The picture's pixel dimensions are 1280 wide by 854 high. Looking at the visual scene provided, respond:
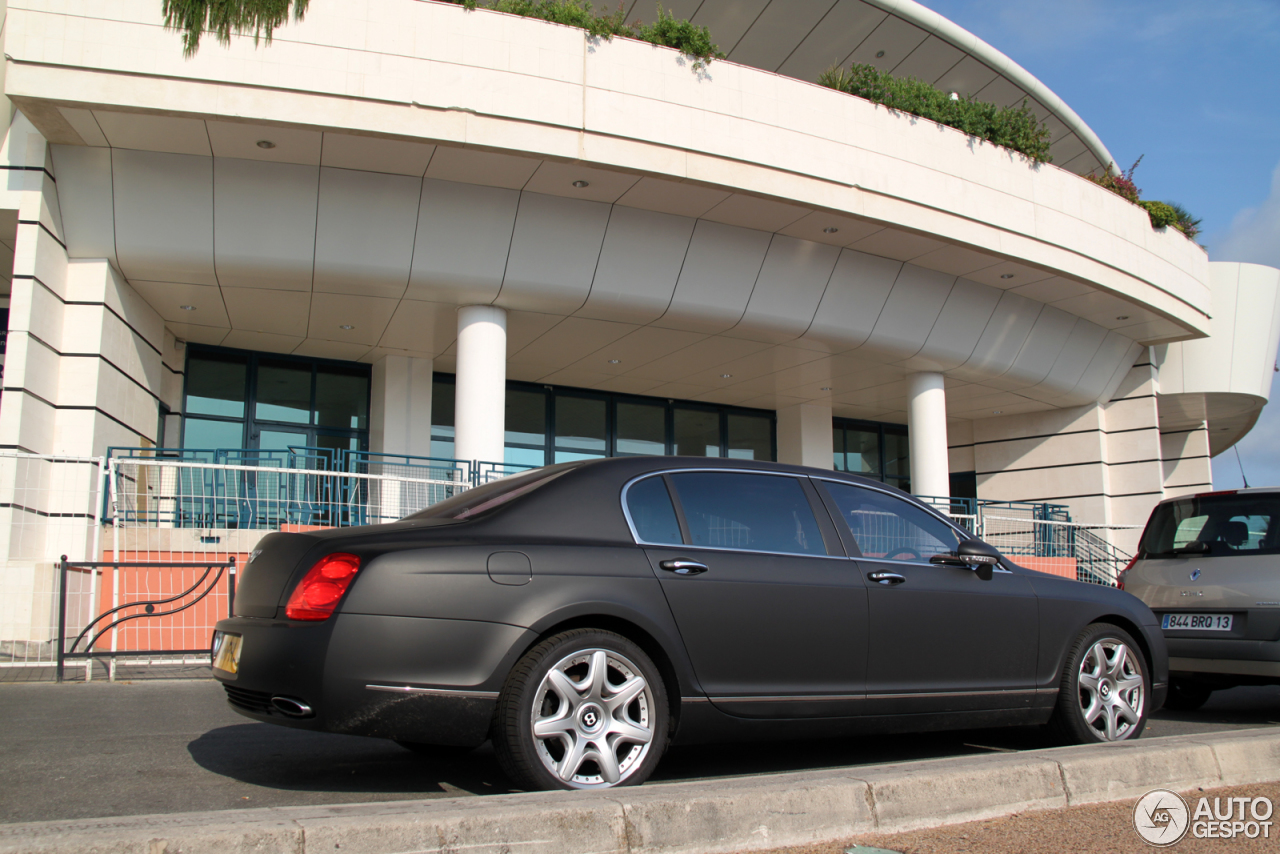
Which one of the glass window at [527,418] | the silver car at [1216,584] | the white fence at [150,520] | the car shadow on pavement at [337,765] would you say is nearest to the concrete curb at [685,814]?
the car shadow on pavement at [337,765]

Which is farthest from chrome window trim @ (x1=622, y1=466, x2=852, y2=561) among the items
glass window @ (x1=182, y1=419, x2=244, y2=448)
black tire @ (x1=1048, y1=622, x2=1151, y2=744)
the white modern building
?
glass window @ (x1=182, y1=419, x2=244, y2=448)

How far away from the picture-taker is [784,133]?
1409 centimetres

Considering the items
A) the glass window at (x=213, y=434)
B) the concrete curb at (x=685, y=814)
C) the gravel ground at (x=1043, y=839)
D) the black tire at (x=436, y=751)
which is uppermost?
the glass window at (x=213, y=434)

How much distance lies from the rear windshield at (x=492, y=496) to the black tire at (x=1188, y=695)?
5.85m

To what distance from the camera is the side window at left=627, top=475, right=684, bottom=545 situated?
168 inches

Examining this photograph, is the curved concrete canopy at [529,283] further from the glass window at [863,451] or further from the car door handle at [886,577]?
the car door handle at [886,577]

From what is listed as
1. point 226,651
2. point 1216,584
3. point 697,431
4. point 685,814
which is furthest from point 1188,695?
point 697,431

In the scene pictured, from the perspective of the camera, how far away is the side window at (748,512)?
4445 mm

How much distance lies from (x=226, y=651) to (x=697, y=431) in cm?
1849

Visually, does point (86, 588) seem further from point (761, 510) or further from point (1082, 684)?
point (1082, 684)

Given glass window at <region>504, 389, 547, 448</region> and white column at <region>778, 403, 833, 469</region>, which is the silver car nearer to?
glass window at <region>504, 389, 547, 448</region>

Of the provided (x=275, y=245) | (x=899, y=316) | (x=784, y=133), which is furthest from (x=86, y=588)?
(x=899, y=316)

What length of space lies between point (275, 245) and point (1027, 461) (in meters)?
18.1

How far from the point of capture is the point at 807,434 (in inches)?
873
